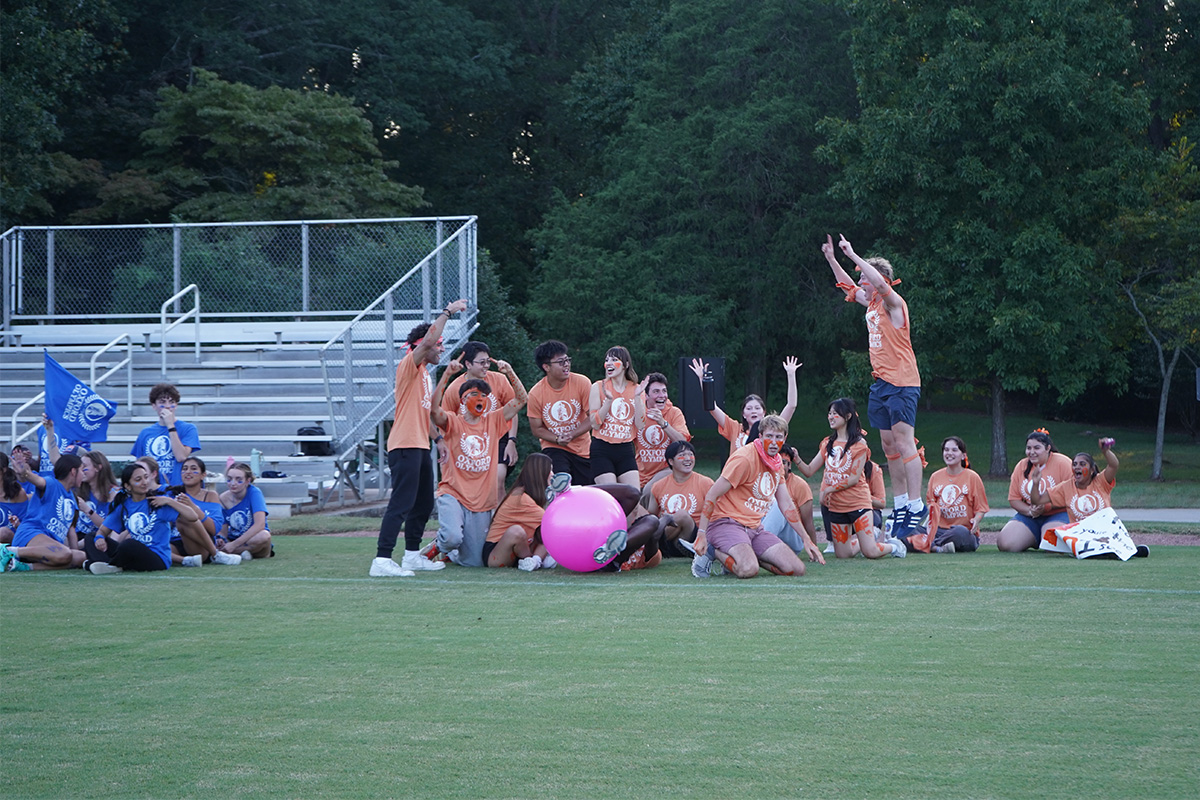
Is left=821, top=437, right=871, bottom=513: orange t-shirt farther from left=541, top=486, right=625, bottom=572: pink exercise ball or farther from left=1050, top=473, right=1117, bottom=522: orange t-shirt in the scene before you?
left=541, top=486, right=625, bottom=572: pink exercise ball

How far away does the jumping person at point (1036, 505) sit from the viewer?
36.6 ft

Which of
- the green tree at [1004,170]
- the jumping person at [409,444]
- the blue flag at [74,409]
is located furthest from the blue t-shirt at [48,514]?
the green tree at [1004,170]

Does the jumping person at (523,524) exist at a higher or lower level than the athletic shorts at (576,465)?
lower

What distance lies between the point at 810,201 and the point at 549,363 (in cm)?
2348

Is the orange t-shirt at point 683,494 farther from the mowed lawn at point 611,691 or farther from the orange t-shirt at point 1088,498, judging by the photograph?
the orange t-shirt at point 1088,498

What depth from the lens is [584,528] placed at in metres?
9.34

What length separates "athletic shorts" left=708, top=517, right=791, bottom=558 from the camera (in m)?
9.24

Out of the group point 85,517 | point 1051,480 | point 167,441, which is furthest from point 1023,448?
point 85,517

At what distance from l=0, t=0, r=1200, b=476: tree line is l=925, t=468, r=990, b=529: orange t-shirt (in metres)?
14.0

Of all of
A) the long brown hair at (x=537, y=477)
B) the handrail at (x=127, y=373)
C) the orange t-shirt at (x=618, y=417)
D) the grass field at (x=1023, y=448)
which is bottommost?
the grass field at (x=1023, y=448)

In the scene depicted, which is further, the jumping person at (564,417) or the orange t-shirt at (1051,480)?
the orange t-shirt at (1051,480)

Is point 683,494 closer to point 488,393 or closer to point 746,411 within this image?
point 746,411

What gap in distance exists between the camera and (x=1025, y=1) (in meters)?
25.2

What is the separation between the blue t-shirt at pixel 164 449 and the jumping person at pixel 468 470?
2.52 meters
